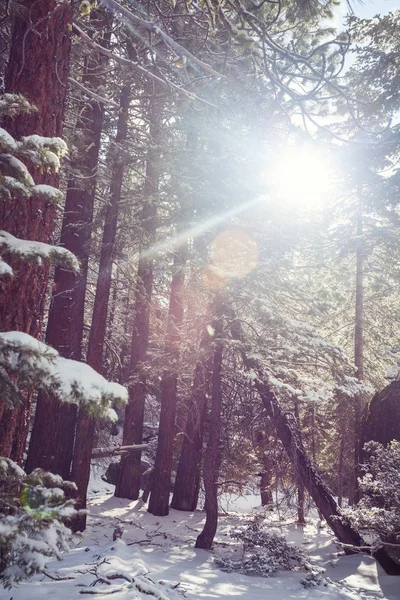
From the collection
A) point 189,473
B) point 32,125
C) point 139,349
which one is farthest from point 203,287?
point 189,473

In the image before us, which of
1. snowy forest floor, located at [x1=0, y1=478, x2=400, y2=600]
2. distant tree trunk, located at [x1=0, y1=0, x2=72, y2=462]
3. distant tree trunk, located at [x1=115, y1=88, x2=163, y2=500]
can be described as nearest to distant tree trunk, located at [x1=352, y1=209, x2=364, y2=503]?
snowy forest floor, located at [x1=0, y1=478, x2=400, y2=600]

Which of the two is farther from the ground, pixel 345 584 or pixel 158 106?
pixel 158 106

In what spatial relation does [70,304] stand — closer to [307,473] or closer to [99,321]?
[99,321]

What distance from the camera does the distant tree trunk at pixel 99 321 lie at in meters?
10.1

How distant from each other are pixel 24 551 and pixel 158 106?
1201 centimetres

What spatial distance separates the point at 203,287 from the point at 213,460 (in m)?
4.06

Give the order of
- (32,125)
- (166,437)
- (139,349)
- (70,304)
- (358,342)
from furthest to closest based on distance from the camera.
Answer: (358,342) < (139,349) < (166,437) < (70,304) < (32,125)

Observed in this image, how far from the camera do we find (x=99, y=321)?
1061cm

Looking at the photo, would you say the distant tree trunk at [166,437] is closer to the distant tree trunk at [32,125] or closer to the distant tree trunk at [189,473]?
the distant tree trunk at [189,473]

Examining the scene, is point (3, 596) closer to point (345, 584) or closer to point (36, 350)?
point (36, 350)

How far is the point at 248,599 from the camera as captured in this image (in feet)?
21.4

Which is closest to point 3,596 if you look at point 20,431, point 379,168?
point 20,431

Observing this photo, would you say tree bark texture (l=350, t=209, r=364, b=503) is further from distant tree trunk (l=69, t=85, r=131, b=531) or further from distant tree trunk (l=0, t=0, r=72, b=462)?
distant tree trunk (l=0, t=0, r=72, b=462)

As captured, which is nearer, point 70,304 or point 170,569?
point 170,569
